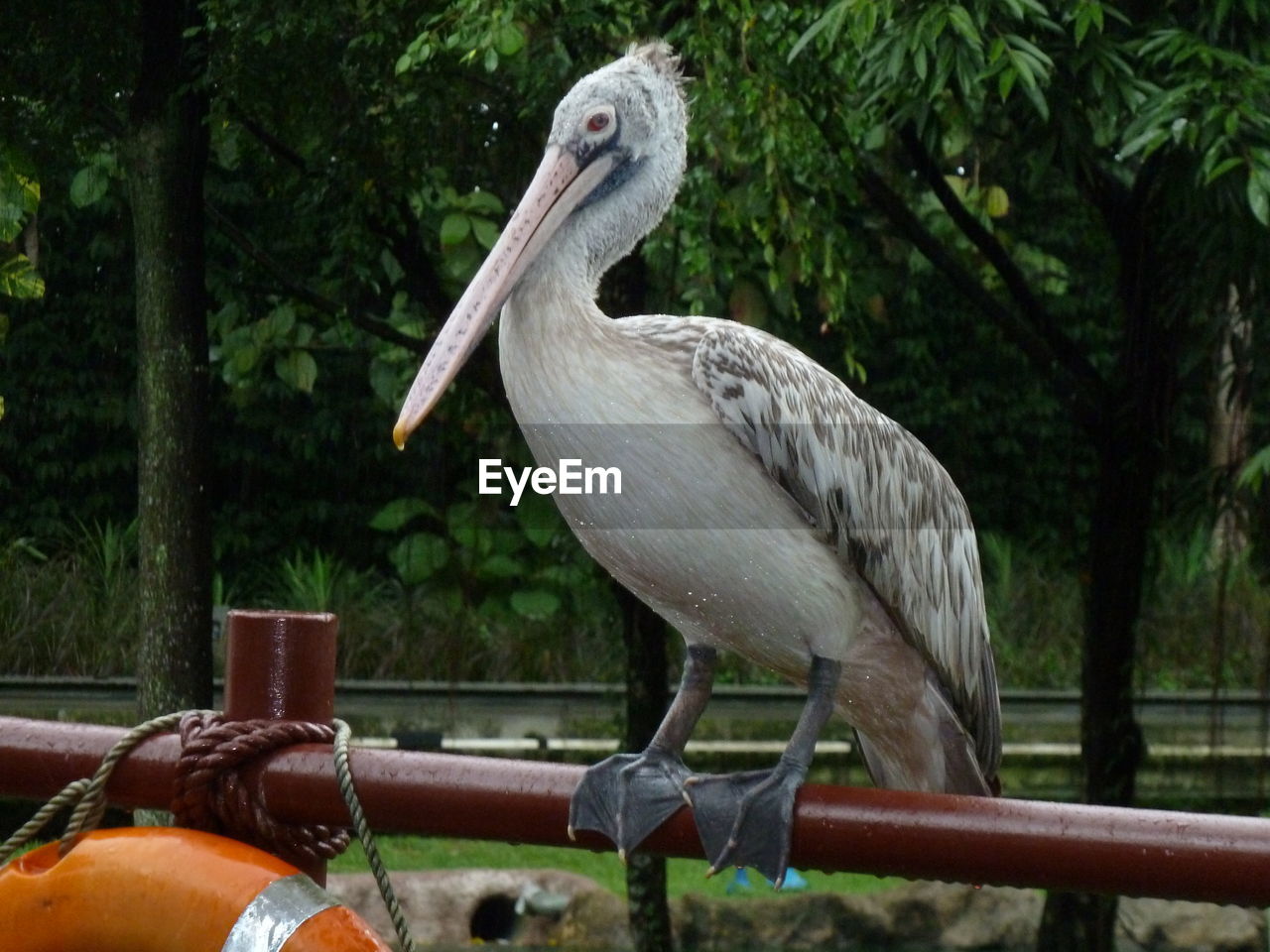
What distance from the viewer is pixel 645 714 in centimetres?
345

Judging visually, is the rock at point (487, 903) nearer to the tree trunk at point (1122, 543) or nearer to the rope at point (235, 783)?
the tree trunk at point (1122, 543)

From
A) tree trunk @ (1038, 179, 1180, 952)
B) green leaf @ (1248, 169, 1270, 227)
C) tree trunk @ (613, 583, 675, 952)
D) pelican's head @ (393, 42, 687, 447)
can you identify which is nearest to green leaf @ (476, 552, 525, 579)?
tree trunk @ (613, 583, 675, 952)

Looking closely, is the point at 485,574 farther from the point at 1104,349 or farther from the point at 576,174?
the point at 576,174

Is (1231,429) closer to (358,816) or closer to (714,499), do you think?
(714,499)

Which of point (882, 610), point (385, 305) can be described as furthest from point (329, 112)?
point (882, 610)

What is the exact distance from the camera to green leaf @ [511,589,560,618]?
407cm

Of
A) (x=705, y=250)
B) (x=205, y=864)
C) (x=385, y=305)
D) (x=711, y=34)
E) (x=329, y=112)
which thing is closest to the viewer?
(x=205, y=864)

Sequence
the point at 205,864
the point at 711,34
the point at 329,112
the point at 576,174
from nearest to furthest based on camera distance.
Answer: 1. the point at 205,864
2. the point at 576,174
3. the point at 711,34
4. the point at 329,112

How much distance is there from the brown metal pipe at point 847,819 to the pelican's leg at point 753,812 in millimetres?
30

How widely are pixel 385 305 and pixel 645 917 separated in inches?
64.2

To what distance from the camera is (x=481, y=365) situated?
3311 mm

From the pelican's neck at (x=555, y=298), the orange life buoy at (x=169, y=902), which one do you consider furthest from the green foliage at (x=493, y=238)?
the orange life buoy at (x=169, y=902)

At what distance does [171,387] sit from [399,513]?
3.06ft

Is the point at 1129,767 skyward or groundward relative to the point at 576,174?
groundward
